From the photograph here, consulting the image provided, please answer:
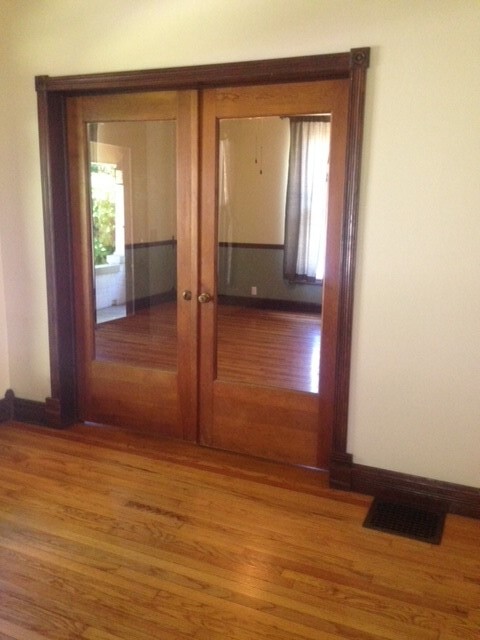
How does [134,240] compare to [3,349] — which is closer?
[134,240]

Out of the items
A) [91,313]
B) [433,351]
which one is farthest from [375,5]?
[91,313]

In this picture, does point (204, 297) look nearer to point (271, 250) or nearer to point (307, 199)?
point (271, 250)

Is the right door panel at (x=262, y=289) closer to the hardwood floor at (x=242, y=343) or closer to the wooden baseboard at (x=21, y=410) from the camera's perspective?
the hardwood floor at (x=242, y=343)

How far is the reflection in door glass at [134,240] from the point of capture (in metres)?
3.10

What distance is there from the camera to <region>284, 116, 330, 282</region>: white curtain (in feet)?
9.01

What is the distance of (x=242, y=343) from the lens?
10.6 feet

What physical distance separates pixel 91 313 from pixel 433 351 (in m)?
2.05

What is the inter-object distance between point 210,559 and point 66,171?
234 centimetres

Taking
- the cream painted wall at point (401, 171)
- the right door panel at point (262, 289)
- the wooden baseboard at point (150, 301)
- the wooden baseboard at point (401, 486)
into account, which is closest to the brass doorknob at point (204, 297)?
the right door panel at point (262, 289)

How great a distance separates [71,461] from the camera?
10.1ft

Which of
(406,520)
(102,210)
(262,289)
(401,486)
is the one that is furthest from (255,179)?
(406,520)

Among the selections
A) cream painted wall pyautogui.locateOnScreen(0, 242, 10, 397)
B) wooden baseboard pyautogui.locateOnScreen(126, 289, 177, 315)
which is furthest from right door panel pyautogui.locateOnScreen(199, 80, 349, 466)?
cream painted wall pyautogui.locateOnScreen(0, 242, 10, 397)

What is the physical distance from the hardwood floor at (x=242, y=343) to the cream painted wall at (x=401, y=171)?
41 cm

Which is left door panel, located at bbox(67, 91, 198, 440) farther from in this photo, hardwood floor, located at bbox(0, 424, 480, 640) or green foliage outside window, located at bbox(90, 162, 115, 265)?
hardwood floor, located at bbox(0, 424, 480, 640)
